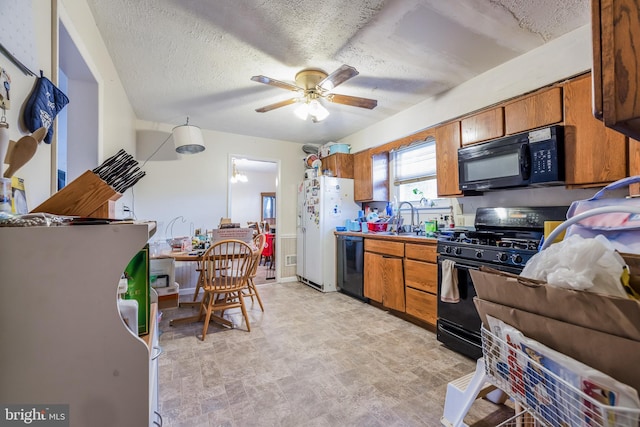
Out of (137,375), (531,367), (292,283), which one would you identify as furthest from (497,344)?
(292,283)

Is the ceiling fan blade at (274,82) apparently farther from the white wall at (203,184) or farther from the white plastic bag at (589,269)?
the white wall at (203,184)

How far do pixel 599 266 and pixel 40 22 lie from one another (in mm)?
1930

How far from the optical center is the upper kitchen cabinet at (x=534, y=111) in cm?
199

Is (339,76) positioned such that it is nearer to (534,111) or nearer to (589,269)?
(534,111)

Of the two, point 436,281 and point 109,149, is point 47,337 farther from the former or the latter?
point 436,281

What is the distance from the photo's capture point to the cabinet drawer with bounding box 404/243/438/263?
2.49 meters

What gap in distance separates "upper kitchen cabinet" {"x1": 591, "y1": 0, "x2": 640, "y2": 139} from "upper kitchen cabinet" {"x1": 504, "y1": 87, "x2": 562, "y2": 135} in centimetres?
200

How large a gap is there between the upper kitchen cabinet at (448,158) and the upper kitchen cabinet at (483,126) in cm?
9

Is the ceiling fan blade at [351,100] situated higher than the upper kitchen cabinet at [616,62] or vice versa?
the ceiling fan blade at [351,100]

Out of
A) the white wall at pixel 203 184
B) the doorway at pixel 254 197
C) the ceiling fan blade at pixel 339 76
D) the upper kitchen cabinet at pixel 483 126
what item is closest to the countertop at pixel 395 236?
the upper kitchen cabinet at pixel 483 126

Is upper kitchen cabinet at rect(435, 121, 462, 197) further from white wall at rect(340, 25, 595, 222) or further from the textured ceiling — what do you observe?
the textured ceiling

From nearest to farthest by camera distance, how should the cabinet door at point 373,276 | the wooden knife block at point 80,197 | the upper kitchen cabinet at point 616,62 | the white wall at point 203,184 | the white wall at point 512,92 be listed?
the upper kitchen cabinet at point 616,62 < the wooden knife block at point 80,197 < the white wall at point 512,92 < the cabinet door at point 373,276 < the white wall at point 203,184

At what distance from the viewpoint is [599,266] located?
1.69ft

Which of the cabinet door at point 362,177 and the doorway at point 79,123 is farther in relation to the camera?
the cabinet door at point 362,177
